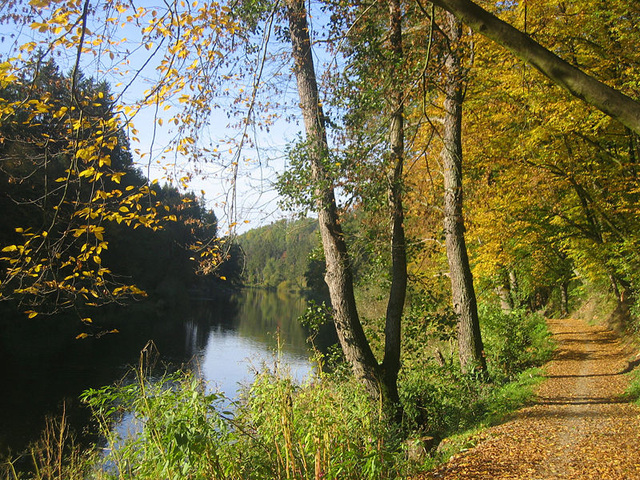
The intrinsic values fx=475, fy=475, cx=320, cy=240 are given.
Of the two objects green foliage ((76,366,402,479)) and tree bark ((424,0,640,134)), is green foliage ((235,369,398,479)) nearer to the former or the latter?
green foliage ((76,366,402,479))

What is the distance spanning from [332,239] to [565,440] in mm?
3569

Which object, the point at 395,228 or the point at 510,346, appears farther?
the point at 510,346

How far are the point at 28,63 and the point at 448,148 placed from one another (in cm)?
694

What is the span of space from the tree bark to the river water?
4.75 metres

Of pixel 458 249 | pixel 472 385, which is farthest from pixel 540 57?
pixel 472 385

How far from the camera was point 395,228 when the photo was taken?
6.90 m

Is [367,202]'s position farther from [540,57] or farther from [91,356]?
[91,356]

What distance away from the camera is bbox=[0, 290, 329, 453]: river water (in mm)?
12037

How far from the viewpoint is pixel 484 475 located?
4.23m

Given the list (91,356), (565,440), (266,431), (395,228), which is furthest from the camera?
(91,356)

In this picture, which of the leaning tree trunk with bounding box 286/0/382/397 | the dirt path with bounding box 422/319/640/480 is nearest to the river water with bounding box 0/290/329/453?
the leaning tree trunk with bounding box 286/0/382/397

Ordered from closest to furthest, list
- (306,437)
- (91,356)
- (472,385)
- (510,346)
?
(306,437) → (472,385) → (510,346) → (91,356)

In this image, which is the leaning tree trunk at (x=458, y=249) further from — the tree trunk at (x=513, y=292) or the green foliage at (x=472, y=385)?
the tree trunk at (x=513, y=292)

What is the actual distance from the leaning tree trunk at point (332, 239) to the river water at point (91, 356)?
1.32 m
